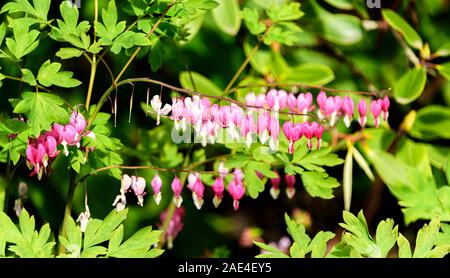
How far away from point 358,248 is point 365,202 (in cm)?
127

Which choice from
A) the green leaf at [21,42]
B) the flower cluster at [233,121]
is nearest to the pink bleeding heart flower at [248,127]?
the flower cluster at [233,121]

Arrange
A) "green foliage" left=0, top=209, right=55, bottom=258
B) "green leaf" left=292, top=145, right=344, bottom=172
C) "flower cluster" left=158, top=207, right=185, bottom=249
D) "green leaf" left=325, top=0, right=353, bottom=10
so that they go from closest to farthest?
"green foliage" left=0, top=209, right=55, bottom=258, "green leaf" left=292, top=145, right=344, bottom=172, "flower cluster" left=158, top=207, right=185, bottom=249, "green leaf" left=325, top=0, right=353, bottom=10

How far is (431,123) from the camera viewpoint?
2.51 metres

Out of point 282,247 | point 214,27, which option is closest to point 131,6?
point 214,27

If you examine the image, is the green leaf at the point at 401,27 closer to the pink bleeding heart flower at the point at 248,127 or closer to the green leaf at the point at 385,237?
the pink bleeding heart flower at the point at 248,127

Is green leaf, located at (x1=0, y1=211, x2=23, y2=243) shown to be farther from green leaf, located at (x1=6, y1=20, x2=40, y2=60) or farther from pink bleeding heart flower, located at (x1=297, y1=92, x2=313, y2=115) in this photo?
pink bleeding heart flower, located at (x1=297, y1=92, x2=313, y2=115)

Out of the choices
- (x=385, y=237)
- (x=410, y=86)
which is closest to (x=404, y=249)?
(x=385, y=237)

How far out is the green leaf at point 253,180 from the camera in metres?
1.83

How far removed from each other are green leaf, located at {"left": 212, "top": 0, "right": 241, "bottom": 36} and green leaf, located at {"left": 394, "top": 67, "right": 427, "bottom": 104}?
1.95 feet

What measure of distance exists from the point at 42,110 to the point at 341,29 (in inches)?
51.8

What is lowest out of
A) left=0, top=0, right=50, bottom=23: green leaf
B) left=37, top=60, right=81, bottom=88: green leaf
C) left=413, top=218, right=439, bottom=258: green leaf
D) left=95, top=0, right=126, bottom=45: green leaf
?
left=413, top=218, right=439, bottom=258: green leaf

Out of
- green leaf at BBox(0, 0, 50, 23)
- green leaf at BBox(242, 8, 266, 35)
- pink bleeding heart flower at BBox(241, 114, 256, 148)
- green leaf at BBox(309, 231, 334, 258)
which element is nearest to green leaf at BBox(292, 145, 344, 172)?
pink bleeding heart flower at BBox(241, 114, 256, 148)

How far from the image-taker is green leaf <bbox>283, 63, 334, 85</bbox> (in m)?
2.37
